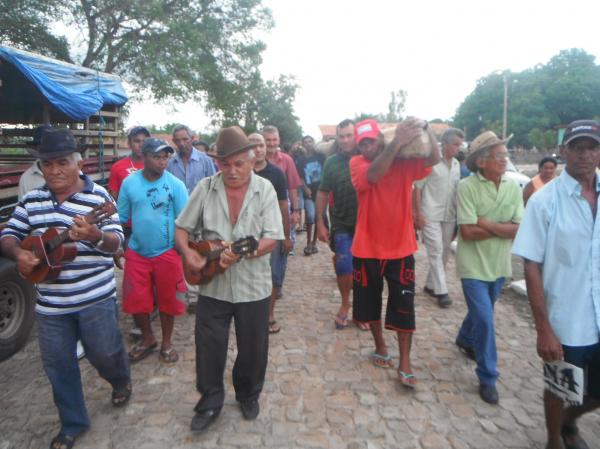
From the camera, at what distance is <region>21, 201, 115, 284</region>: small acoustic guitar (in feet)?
8.76

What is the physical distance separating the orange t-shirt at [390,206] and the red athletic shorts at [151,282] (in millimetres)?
1735

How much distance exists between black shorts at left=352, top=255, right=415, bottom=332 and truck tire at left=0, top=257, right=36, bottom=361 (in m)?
3.15

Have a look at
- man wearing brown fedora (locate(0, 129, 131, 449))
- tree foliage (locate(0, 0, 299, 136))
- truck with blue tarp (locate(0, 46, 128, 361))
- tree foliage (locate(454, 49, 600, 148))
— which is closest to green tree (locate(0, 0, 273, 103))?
tree foliage (locate(0, 0, 299, 136))

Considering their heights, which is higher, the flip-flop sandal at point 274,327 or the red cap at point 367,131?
the red cap at point 367,131

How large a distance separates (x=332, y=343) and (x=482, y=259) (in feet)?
5.78

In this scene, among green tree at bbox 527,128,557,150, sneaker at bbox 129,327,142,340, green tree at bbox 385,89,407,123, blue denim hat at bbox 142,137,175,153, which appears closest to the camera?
blue denim hat at bbox 142,137,175,153

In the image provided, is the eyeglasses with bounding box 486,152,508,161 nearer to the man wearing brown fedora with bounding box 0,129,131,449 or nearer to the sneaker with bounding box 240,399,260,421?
the sneaker with bounding box 240,399,260,421

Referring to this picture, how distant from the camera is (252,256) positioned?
9.66 feet

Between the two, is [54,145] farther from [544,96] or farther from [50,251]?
[544,96]

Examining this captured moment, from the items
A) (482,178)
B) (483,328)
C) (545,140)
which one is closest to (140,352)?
(483,328)

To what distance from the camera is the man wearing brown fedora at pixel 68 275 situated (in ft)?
9.22

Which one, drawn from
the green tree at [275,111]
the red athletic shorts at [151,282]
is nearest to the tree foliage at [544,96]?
the green tree at [275,111]

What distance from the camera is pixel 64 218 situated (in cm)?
285

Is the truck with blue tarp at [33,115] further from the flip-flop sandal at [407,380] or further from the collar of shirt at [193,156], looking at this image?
the flip-flop sandal at [407,380]
